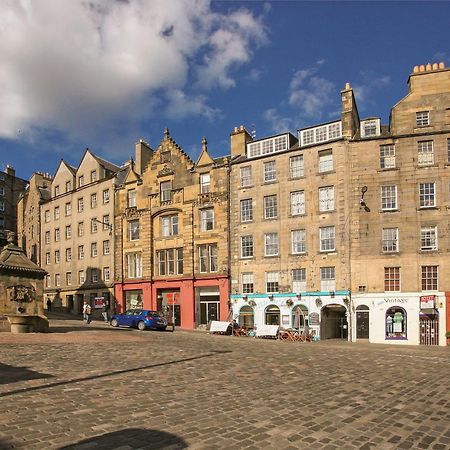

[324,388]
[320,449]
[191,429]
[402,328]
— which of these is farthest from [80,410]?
[402,328]

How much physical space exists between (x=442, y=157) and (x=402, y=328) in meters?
12.0

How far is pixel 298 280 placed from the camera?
3450 centimetres

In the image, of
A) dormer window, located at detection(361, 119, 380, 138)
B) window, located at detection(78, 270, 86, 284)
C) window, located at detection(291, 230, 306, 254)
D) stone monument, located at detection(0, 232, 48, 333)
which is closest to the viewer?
stone monument, located at detection(0, 232, 48, 333)

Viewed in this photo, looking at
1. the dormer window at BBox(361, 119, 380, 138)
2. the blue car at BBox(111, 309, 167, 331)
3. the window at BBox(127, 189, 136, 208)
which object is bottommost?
the blue car at BBox(111, 309, 167, 331)

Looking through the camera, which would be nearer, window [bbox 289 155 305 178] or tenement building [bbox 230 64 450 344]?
tenement building [bbox 230 64 450 344]

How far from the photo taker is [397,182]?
31875 mm

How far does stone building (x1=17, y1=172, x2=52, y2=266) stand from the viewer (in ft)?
186

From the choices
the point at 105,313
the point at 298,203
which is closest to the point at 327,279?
the point at 298,203

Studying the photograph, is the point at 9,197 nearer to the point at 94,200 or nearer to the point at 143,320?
the point at 94,200

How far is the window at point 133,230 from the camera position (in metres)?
44.1

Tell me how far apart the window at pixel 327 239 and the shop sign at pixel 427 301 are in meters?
6.88

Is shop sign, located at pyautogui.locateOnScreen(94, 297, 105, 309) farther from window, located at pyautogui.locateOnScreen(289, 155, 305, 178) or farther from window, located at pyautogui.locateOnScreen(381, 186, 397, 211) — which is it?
window, located at pyautogui.locateOnScreen(381, 186, 397, 211)

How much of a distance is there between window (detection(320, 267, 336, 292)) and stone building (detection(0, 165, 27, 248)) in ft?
163

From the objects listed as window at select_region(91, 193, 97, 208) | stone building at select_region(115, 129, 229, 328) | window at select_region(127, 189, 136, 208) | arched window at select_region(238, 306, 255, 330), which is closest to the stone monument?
stone building at select_region(115, 129, 229, 328)
